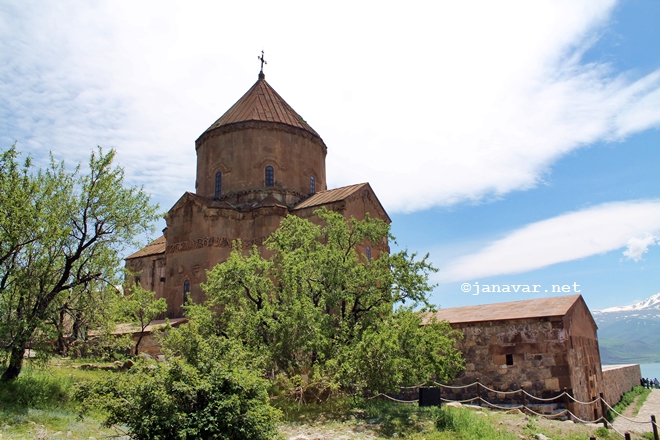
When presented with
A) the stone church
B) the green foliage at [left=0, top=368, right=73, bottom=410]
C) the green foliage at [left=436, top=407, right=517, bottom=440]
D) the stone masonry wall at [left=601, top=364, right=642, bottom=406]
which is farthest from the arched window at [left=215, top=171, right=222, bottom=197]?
the stone masonry wall at [left=601, top=364, right=642, bottom=406]

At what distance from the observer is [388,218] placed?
2106cm

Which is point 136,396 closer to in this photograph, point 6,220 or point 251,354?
point 251,354

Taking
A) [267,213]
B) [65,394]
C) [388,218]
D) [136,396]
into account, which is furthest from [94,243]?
[388,218]

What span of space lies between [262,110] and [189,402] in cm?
1657

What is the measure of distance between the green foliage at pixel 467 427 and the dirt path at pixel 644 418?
4859mm

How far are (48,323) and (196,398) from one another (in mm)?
5293

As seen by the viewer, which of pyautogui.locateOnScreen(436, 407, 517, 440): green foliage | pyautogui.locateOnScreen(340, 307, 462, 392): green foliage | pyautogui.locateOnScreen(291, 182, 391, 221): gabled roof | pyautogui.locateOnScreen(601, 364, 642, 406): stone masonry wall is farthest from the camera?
pyautogui.locateOnScreen(291, 182, 391, 221): gabled roof

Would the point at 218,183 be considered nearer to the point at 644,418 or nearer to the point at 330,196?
the point at 330,196

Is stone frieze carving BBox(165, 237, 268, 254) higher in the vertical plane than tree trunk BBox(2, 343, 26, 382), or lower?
higher

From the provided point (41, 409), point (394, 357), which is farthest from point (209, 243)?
point (394, 357)

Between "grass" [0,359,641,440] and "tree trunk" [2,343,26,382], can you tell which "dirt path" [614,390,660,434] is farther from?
"tree trunk" [2,343,26,382]

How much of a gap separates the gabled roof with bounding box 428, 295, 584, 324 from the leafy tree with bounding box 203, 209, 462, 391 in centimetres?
192

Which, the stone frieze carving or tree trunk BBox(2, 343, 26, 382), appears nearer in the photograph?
tree trunk BBox(2, 343, 26, 382)

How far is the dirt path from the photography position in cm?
1401
